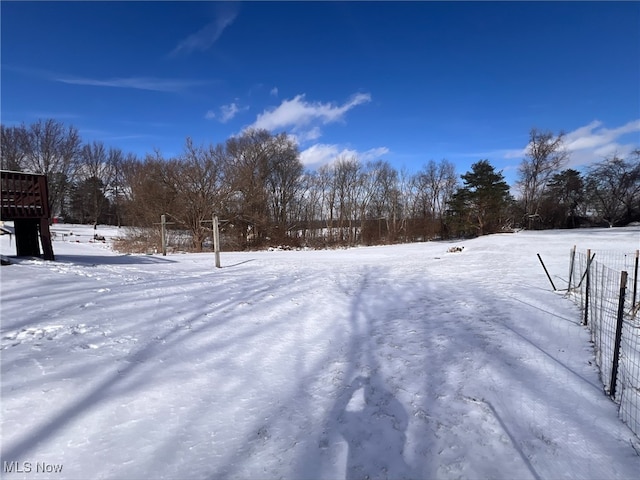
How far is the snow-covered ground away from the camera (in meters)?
2.37

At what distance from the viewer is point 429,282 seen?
1010cm

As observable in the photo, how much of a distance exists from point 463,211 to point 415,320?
29.6 metres

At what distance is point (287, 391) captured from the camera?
3354 millimetres

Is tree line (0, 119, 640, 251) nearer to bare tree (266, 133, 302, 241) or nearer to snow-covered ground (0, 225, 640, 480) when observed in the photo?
bare tree (266, 133, 302, 241)

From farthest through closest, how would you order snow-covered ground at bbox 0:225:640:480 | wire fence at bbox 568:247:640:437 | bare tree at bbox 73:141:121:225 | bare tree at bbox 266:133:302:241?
bare tree at bbox 73:141:121:225, bare tree at bbox 266:133:302:241, wire fence at bbox 568:247:640:437, snow-covered ground at bbox 0:225:640:480

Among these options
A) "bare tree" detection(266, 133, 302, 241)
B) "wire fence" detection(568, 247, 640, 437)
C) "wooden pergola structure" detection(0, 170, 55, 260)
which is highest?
"bare tree" detection(266, 133, 302, 241)

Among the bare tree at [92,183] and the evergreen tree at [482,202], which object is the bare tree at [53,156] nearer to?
the bare tree at [92,183]

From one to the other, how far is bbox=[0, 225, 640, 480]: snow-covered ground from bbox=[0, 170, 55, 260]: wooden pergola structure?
9.89ft

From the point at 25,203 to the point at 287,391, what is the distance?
31.7 feet

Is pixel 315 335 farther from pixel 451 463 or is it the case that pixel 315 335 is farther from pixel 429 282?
pixel 429 282

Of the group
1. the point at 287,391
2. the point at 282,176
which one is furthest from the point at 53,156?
the point at 287,391

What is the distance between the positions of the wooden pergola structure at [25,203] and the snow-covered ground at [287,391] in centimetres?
302

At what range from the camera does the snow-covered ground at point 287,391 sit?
7.76 ft

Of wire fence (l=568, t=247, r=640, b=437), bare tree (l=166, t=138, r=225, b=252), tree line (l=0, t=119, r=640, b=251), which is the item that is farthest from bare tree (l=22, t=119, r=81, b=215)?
wire fence (l=568, t=247, r=640, b=437)
